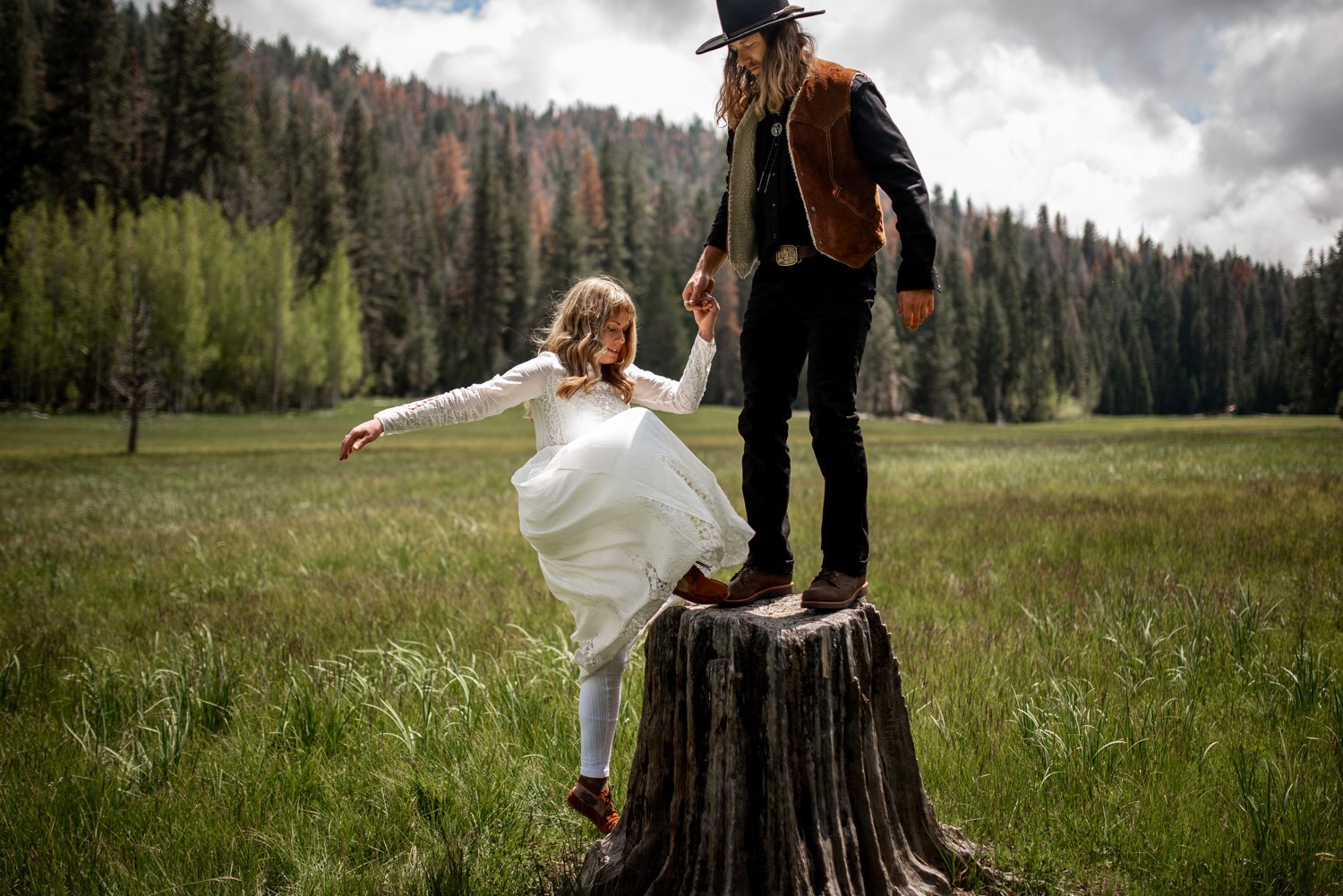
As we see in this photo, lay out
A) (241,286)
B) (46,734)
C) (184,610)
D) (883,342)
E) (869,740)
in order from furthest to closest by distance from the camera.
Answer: (883,342), (241,286), (184,610), (46,734), (869,740)

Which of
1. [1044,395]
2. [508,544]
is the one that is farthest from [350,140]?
[508,544]

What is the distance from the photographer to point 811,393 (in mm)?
3090

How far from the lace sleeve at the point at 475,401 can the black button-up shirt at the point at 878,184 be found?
42.8 inches

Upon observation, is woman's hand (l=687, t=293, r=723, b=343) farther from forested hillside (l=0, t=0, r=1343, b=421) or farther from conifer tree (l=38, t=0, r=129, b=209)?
conifer tree (l=38, t=0, r=129, b=209)

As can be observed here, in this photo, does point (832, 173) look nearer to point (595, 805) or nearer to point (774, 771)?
point (774, 771)

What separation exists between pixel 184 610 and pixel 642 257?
82.5m

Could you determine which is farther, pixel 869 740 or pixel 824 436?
pixel 824 436

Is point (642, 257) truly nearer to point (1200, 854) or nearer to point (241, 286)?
point (241, 286)

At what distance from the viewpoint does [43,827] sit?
3080 millimetres

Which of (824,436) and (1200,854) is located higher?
(824,436)

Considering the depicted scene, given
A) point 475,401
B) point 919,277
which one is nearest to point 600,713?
point 475,401

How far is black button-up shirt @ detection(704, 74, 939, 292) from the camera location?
3.07 meters

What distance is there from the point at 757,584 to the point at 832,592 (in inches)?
15.4

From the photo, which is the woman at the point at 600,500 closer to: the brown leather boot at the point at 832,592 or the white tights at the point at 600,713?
the white tights at the point at 600,713
